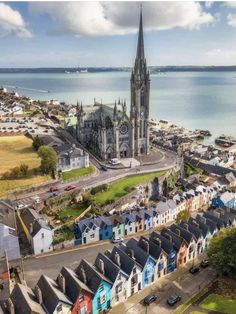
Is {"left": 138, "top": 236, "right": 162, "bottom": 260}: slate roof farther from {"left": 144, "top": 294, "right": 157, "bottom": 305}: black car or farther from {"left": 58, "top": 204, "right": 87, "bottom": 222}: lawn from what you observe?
{"left": 58, "top": 204, "right": 87, "bottom": 222}: lawn

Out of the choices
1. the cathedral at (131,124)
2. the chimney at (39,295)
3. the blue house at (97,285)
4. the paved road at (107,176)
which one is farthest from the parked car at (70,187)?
the chimney at (39,295)

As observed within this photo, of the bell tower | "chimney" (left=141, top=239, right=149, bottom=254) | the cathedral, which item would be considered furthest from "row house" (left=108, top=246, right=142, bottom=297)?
the bell tower

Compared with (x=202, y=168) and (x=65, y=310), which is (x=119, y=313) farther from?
(x=202, y=168)

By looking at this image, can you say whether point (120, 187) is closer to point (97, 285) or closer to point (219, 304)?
point (219, 304)

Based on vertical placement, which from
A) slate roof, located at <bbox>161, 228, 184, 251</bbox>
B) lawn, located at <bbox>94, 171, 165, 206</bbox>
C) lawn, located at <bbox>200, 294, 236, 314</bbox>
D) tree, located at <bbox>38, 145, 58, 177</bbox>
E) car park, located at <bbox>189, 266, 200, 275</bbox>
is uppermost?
tree, located at <bbox>38, 145, 58, 177</bbox>

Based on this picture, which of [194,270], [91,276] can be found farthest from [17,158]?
[194,270]

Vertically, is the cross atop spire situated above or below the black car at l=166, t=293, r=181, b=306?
above

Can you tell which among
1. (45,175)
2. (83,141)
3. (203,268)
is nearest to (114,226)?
(203,268)
